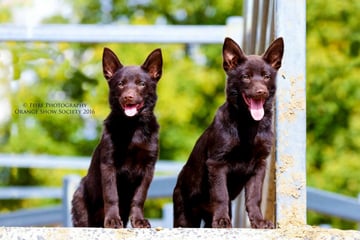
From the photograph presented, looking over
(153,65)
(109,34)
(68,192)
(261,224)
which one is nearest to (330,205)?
(68,192)

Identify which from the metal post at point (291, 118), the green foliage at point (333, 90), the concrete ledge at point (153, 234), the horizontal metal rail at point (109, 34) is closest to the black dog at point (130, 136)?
the metal post at point (291, 118)

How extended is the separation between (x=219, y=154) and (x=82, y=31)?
3106 millimetres

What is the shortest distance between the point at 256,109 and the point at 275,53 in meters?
0.31

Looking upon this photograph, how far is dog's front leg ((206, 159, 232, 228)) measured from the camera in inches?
175

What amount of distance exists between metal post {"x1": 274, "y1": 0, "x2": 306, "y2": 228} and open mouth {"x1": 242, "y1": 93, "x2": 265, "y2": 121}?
185 mm

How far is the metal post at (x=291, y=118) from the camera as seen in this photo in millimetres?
4484

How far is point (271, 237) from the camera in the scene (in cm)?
385

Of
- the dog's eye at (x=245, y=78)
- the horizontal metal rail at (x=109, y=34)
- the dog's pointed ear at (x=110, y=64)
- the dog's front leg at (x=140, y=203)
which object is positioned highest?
the horizontal metal rail at (x=109, y=34)

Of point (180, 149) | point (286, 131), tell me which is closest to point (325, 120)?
point (180, 149)

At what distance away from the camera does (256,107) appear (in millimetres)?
4504

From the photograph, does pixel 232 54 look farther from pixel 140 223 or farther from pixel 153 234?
pixel 153 234

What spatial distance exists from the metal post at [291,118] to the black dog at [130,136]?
64 centimetres

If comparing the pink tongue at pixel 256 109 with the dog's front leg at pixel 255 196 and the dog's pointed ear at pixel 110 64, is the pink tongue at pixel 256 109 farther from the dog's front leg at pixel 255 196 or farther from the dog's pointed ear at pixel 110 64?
the dog's pointed ear at pixel 110 64

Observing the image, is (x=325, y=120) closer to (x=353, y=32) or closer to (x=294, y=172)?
(x=353, y=32)
